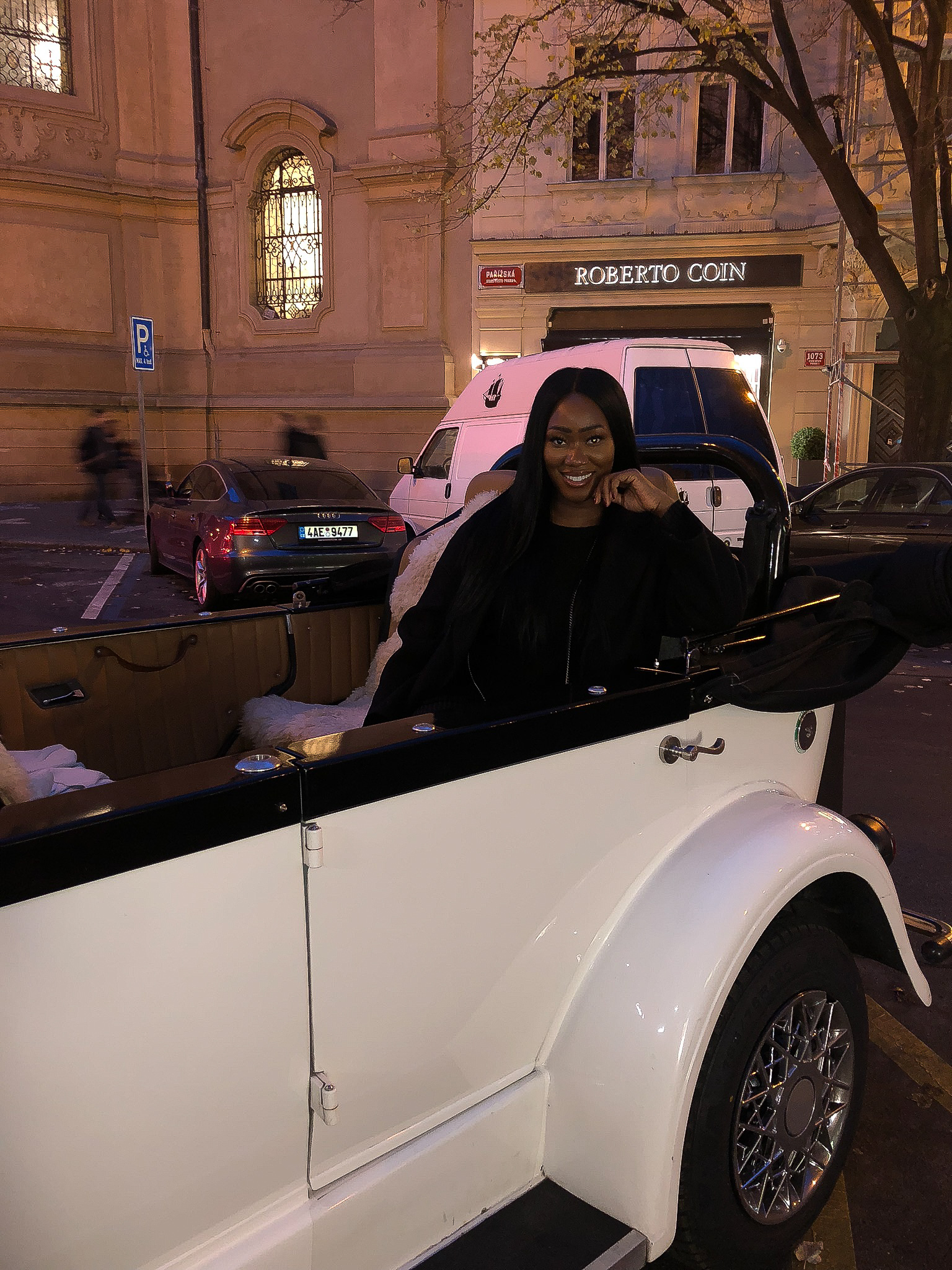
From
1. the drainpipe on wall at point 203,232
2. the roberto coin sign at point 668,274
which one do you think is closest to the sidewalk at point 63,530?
the drainpipe on wall at point 203,232

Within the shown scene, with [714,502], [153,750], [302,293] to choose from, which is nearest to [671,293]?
[302,293]

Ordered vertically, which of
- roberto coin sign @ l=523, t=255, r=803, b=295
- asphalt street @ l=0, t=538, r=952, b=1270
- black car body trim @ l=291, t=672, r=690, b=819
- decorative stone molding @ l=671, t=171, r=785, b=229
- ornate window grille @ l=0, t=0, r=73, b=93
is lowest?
asphalt street @ l=0, t=538, r=952, b=1270

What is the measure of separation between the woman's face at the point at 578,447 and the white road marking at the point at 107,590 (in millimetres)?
8221

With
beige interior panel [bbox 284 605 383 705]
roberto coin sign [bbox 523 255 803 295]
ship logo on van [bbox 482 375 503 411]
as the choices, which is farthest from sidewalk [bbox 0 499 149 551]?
beige interior panel [bbox 284 605 383 705]

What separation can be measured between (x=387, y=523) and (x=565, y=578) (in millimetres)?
7711

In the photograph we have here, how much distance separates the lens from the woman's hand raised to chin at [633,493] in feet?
7.57

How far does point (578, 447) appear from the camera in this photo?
2.36m

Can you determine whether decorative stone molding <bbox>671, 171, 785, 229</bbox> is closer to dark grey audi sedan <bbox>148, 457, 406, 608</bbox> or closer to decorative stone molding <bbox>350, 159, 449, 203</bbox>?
decorative stone molding <bbox>350, 159, 449, 203</bbox>

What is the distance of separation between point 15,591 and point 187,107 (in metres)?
14.3

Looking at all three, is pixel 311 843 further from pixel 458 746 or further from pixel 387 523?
pixel 387 523

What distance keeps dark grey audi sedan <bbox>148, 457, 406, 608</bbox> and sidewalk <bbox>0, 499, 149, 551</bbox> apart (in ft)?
18.7

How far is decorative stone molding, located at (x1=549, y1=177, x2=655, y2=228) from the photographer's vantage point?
17109 millimetres

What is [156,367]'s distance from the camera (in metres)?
21.4

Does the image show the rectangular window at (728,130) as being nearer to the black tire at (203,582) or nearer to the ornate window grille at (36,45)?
the black tire at (203,582)
